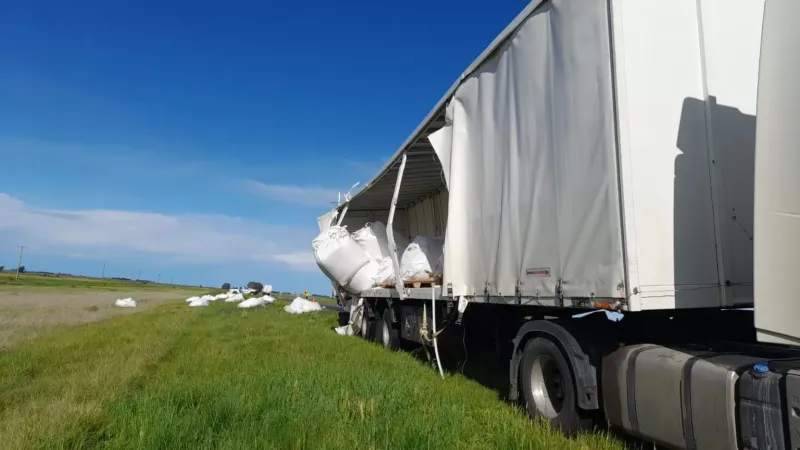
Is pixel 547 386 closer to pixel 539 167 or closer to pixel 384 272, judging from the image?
pixel 539 167

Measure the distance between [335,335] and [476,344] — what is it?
6.02 m

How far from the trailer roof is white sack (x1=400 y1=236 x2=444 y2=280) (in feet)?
4.57

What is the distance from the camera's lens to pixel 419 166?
36.9 ft

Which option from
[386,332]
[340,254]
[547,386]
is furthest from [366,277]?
[547,386]

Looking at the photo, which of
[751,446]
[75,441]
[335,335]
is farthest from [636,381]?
[335,335]

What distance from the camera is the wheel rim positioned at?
17.4 ft

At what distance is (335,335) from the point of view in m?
14.0

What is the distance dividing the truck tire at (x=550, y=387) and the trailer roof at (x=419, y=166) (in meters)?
3.27

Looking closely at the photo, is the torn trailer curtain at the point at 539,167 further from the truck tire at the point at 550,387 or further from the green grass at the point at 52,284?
the green grass at the point at 52,284

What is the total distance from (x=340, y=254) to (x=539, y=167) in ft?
25.6

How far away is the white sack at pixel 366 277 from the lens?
1276 centimetres

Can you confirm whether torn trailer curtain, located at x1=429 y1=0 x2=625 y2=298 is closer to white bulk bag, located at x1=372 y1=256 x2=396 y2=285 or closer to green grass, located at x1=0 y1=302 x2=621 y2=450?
green grass, located at x1=0 y1=302 x2=621 y2=450

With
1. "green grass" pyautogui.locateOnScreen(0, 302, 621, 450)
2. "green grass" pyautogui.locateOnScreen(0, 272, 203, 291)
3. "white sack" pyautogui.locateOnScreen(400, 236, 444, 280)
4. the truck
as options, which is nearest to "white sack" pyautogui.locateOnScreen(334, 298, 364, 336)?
"green grass" pyautogui.locateOnScreen(0, 302, 621, 450)

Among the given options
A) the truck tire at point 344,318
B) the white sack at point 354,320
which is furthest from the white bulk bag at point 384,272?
the truck tire at point 344,318
